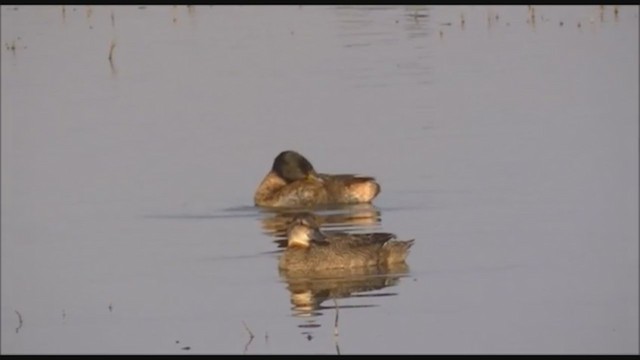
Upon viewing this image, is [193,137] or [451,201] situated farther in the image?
[193,137]

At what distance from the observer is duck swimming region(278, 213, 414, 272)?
1384 centimetres

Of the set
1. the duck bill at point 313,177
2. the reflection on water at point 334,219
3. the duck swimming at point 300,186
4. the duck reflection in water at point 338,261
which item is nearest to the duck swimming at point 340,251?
the duck reflection in water at point 338,261

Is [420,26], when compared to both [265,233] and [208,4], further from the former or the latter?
[265,233]

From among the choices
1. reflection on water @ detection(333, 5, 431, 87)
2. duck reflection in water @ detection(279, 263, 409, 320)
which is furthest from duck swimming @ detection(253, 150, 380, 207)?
reflection on water @ detection(333, 5, 431, 87)

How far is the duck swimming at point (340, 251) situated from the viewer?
45.4 feet

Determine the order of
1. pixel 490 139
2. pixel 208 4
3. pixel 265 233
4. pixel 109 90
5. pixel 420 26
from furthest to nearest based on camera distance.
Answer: pixel 208 4
pixel 420 26
pixel 109 90
pixel 490 139
pixel 265 233

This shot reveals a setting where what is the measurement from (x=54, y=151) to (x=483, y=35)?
8854 millimetres

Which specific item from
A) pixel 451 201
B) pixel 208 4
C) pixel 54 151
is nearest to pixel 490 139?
pixel 451 201

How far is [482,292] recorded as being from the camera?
40.8 feet

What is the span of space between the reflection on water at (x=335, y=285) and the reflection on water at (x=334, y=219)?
154 centimetres

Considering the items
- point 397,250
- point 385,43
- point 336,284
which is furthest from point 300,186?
point 385,43

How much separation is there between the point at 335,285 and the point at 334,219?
10.3ft

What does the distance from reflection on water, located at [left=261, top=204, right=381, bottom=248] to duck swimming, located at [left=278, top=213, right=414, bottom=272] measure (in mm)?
1131

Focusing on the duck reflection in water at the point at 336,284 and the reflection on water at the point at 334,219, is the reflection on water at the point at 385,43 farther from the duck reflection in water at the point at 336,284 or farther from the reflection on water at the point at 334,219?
the duck reflection in water at the point at 336,284
